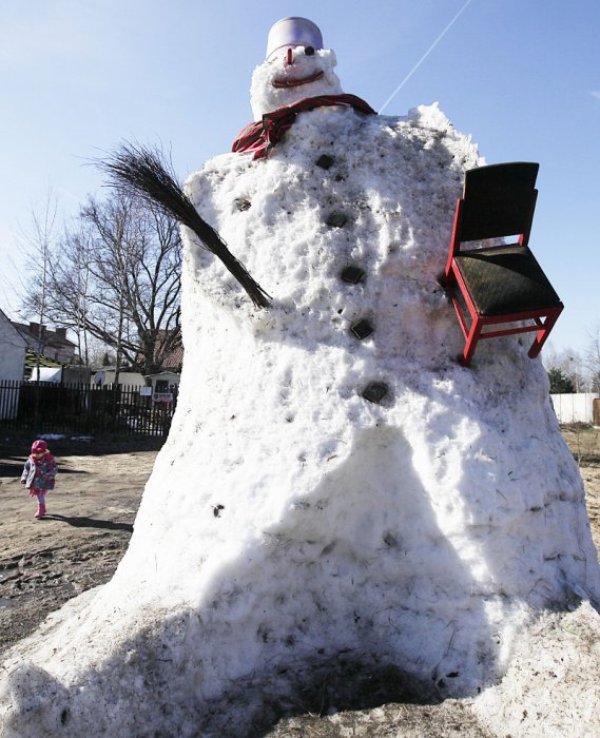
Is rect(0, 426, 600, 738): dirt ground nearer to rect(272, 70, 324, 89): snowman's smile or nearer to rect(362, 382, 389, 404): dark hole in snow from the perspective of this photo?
rect(362, 382, 389, 404): dark hole in snow

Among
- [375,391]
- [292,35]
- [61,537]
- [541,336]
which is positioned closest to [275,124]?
[292,35]

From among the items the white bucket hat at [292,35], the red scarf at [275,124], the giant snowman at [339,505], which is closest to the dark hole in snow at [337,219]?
the giant snowman at [339,505]

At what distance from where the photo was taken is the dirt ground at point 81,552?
7.48 feet

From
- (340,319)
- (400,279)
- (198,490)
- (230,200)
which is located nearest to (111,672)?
(198,490)

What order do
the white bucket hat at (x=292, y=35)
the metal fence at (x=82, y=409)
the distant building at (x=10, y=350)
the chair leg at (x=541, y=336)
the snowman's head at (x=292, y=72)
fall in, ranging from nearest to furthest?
the chair leg at (x=541, y=336), the snowman's head at (x=292, y=72), the white bucket hat at (x=292, y=35), the metal fence at (x=82, y=409), the distant building at (x=10, y=350)

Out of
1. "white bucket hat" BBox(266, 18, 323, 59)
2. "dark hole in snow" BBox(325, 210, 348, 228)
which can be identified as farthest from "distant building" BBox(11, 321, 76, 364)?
"dark hole in snow" BBox(325, 210, 348, 228)

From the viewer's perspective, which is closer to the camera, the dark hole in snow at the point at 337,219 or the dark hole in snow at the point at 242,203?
the dark hole in snow at the point at 337,219

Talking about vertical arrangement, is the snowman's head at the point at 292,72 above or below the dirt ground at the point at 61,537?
above

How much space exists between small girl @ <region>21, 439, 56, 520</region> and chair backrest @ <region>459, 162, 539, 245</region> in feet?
21.0

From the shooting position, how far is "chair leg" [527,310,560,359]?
2.85 metres

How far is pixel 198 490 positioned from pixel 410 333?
1.50 metres

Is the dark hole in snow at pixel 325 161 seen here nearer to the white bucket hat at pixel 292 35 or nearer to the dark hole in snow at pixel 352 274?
the dark hole in snow at pixel 352 274

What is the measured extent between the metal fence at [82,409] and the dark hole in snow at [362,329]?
16669mm

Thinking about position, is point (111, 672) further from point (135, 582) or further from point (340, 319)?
point (340, 319)
